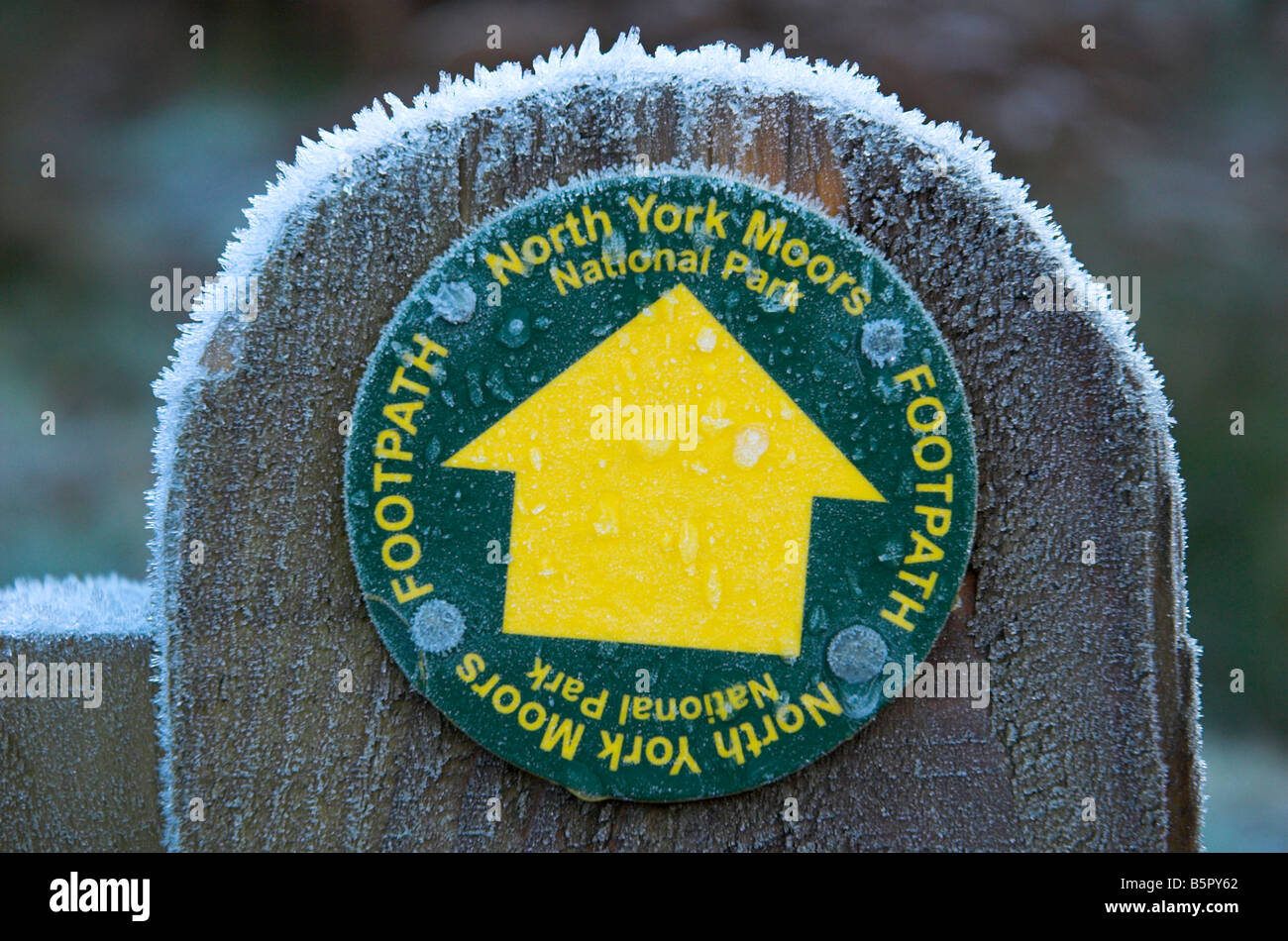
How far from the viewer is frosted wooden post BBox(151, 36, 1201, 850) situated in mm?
926

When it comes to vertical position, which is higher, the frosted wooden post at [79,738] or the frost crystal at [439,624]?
the frost crystal at [439,624]

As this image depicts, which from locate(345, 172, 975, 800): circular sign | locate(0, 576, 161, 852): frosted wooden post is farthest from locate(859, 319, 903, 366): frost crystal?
locate(0, 576, 161, 852): frosted wooden post

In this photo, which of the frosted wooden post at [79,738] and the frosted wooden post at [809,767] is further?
the frosted wooden post at [79,738]

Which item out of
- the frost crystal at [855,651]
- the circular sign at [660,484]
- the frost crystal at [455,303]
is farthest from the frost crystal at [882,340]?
the frost crystal at [455,303]

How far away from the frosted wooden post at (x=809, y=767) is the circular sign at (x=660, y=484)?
41mm

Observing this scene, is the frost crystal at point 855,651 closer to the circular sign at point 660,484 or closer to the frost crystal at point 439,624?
the circular sign at point 660,484

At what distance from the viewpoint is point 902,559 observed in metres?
0.93

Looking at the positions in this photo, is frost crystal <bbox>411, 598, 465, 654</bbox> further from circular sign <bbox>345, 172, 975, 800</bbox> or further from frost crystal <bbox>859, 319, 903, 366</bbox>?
frost crystal <bbox>859, 319, 903, 366</bbox>

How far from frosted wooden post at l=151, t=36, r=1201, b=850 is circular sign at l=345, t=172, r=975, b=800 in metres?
0.04

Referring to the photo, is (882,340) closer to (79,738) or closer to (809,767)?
(809,767)

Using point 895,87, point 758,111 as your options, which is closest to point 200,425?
point 758,111

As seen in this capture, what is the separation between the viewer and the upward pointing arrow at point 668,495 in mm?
915

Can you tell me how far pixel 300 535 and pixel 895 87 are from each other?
2.42 metres

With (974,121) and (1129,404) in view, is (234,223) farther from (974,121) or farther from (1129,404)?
(1129,404)
